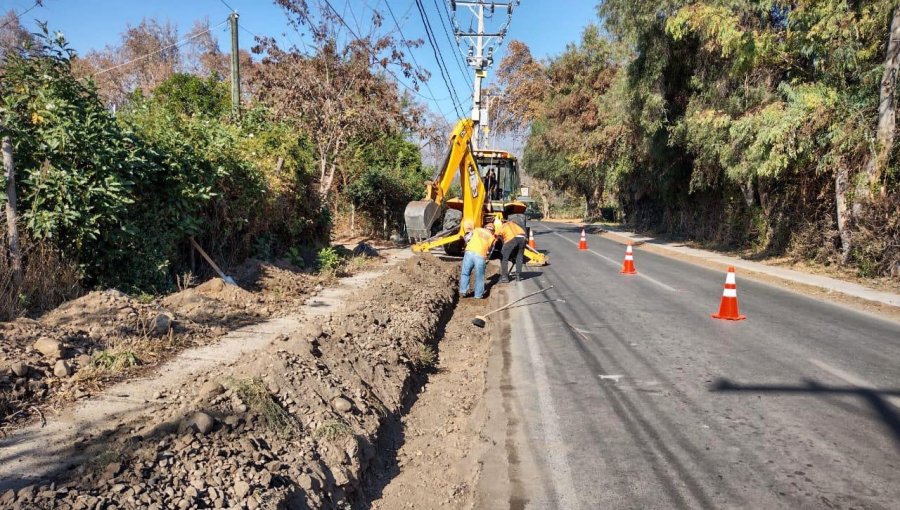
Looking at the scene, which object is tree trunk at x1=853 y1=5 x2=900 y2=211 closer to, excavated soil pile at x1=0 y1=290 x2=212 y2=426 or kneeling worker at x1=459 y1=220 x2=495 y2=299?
kneeling worker at x1=459 y1=220 x2=495 y2=299

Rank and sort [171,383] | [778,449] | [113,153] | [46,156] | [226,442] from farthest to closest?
[113,153] → [46,156] → [171,383] → [778,449] → [226,442]

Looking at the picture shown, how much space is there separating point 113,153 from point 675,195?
28.4m

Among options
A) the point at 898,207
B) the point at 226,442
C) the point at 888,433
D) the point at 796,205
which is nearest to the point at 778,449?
the point at 888,433

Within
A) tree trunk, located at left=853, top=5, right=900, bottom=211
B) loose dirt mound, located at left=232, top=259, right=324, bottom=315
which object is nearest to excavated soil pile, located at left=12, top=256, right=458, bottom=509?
loose dirt mound, located at left=232, top=259, right=324, bottom=315

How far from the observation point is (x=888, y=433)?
15.6 feet

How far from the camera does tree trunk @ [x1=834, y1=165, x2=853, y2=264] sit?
15.3 m

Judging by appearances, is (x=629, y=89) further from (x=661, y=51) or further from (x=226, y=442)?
(x=226, y=442)

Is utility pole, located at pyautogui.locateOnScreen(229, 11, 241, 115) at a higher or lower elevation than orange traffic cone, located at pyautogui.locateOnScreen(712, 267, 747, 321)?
higher

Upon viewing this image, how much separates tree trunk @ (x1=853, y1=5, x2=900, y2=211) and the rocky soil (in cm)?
1376

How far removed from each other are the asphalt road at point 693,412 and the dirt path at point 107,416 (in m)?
2.55

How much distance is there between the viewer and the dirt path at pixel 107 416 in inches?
140

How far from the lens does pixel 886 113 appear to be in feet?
45.6

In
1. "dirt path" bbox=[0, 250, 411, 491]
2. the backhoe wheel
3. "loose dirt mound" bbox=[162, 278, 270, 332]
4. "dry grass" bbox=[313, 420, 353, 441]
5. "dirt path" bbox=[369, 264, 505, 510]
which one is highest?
the backhoe wheel

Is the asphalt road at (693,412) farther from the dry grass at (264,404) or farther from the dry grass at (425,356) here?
the dry grass at (264,404)
